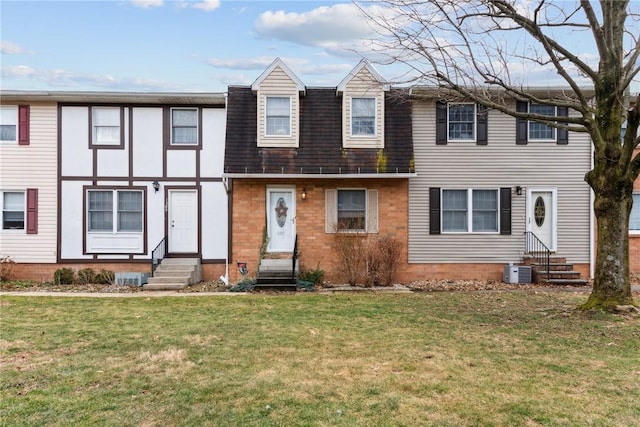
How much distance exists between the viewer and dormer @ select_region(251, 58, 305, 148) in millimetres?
13711

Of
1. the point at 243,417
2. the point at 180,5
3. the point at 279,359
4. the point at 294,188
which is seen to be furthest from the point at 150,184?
the point at 243,417

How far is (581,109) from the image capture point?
8.80 meters

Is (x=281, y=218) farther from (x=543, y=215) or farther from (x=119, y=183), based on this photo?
(x=543, y=215)

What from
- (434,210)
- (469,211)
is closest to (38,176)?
(434,210)

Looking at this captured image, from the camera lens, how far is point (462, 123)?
14086 mm

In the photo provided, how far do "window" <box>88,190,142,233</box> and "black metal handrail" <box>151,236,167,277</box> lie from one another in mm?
886

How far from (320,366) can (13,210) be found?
13.3m

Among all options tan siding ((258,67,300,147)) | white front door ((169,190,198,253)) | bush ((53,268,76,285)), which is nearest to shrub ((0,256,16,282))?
bush ((53,268,76,285))

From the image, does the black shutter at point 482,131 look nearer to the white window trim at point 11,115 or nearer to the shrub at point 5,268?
the white window trim at point 11,115

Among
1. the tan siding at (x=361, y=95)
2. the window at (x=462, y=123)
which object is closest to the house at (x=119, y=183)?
the tan siding at (x=361, y=95)

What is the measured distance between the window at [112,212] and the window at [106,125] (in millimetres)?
1623

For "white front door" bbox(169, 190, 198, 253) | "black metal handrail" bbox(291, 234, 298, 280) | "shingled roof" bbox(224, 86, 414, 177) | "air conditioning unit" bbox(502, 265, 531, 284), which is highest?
"shingled roof" bbox(224, 86, 414, 177)

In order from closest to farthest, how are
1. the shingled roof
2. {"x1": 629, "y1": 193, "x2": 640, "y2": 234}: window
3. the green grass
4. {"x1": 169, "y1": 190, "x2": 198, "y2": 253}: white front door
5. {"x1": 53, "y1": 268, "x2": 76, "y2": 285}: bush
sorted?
the green grass < the shingled roof < {"x1": 53, "y1": 268, "x2": 76, "y2": 285}: bush < {"x1": 169, "y1": 190, "x2": 198, "y2": 253}: white front door < {"x1": 629, "y1": 193, "x2": 640, "y2": 234}: window

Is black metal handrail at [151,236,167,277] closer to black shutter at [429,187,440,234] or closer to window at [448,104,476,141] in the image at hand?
black shutter at [429,187,440,234]
